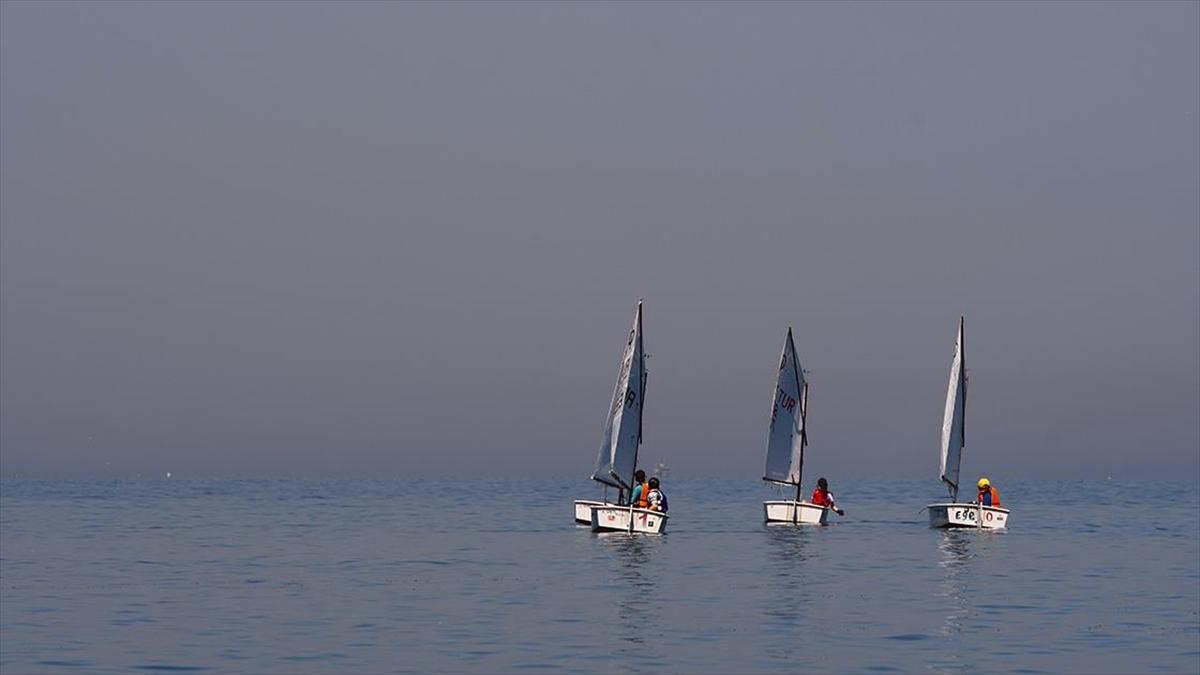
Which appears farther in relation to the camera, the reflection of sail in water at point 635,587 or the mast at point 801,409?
the mast at point 801,409

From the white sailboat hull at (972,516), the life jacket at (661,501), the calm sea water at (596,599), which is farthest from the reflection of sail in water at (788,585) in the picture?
the white sailboat hull at (972,516)

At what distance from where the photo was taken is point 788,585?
164 feet

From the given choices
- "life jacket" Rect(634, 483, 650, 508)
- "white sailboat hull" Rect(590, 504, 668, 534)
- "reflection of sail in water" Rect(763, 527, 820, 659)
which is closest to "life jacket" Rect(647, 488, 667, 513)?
"life jacket" Rect(634, 483, 650, 508)

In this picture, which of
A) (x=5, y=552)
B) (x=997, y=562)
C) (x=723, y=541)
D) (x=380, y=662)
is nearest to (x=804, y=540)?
(x=723, y=541)

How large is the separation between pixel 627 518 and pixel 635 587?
723 inches

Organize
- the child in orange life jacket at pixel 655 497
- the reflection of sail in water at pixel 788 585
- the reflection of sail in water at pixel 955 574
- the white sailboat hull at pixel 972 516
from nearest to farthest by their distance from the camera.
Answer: the reflection of sail in water at pixel 788 585 < the reflection of sail in water at pixel 955 574 < the child in orange life jacket at pixel 655 497 < the white sailboat hull at pixel 972 516

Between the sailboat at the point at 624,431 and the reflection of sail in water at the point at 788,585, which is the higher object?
the sailboat at the point at 624,431

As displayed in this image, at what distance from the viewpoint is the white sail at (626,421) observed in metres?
69.1

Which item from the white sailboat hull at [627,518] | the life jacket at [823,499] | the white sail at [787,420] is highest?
the white sail at [787,420]

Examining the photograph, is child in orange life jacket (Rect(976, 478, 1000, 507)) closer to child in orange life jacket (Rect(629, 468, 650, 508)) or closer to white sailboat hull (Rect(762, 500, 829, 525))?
white sailboat hull (Rect(762, 500, 829, 525))

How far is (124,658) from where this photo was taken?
113 ft

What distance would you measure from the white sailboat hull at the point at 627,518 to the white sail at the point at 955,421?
15.0m

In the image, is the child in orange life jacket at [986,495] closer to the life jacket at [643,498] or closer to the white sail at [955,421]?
the white sail at [955,421]

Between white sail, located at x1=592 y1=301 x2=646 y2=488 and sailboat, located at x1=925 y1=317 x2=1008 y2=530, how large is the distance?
13956mm
